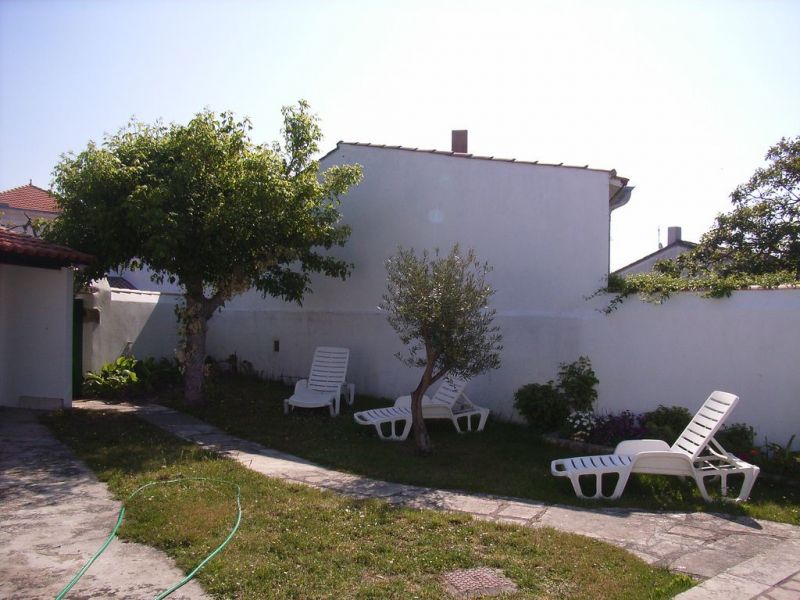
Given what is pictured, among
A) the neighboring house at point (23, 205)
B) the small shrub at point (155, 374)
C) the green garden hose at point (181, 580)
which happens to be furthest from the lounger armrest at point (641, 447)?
the neighboring house at point (23, 205)

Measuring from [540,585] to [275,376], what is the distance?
11.3 meters

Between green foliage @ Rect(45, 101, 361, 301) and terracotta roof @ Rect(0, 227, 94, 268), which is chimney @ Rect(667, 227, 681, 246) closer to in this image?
green foliage @ Rect(45, 101, 361, 301)

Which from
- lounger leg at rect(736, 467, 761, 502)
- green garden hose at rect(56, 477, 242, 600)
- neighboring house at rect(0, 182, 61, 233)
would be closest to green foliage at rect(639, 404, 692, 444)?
lounger leg at rect(736, 467, 761, 502)

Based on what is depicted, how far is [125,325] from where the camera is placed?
1456cm

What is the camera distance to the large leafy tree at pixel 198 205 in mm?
9977

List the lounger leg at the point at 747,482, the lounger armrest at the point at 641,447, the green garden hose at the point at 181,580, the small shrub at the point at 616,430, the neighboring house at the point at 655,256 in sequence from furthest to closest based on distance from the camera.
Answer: the neighboring house at the point at 655,256 → the small shrub at the point at 616,430 → the lounger armrest at the point at 641,447 → the lounger leg at the point at 747,482 → the green garden hose at the point at 181,580

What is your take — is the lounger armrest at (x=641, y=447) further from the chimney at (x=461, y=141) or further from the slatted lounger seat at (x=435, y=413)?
the chimney at (x=461, y=141)

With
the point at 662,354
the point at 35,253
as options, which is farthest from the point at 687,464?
the point at 35,253

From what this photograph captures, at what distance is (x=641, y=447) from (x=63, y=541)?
590cm

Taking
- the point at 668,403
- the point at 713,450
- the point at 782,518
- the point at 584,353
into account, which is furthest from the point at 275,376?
the point at 782,518

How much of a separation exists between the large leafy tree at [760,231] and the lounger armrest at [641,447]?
5757mm

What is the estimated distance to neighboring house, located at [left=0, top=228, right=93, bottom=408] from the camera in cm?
1095

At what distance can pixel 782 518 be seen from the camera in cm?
607

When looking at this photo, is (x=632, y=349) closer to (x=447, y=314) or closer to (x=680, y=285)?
(x=680, y=285)
